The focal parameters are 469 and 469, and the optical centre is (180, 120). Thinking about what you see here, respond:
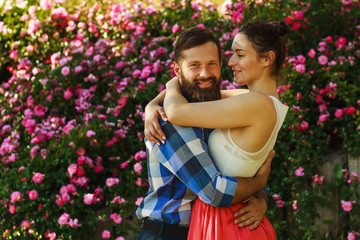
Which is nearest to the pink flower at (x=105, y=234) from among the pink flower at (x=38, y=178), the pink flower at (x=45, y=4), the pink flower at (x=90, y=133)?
the pink flower at (x=38, y=178)

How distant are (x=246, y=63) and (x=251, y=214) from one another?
0.70 metres

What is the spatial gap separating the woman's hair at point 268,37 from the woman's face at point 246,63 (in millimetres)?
23

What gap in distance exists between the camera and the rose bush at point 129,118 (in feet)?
11.6

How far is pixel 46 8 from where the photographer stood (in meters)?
5.53

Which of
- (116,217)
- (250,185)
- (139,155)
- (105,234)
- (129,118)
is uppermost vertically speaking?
(250,185)

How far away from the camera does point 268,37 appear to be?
7.20 ft

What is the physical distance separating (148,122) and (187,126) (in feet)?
0.70

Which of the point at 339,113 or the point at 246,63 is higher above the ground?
the point at 246,63

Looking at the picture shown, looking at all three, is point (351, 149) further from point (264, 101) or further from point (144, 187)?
point (264, 101)

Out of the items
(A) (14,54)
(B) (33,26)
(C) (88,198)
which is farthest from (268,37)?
(A) (14,54)

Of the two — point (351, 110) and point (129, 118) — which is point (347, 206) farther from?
point (129, 118)

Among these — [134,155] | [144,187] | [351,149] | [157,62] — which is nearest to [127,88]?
[157,62]

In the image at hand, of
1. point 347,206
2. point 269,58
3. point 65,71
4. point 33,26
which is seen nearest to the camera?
point 269,58

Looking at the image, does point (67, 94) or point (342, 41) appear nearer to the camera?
point (342, 41)
